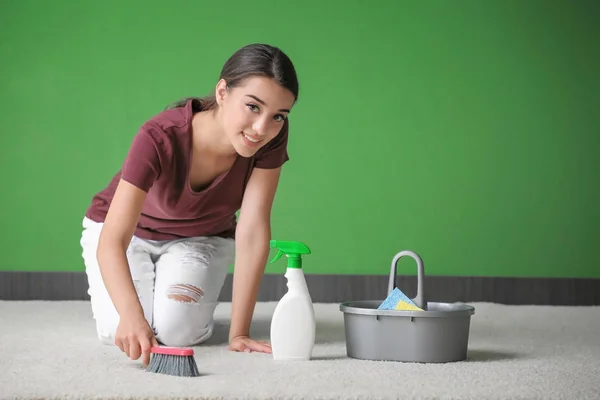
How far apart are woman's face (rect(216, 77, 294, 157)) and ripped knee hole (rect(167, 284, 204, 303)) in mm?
358

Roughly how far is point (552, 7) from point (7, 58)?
1.90 meters

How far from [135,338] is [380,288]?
5.23 ft

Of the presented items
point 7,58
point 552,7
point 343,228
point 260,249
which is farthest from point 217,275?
point 552,7

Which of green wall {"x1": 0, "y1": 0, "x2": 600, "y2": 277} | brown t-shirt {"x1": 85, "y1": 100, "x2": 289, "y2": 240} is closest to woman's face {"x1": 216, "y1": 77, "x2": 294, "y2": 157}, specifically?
brown t-shirt {"x1": 85, "y1": 100, "x2": 289, "y2": 240}

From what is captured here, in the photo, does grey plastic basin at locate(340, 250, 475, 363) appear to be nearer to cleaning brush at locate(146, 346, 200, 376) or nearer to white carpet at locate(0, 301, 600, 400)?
white carpet at locate(0, 301, 600, 400)

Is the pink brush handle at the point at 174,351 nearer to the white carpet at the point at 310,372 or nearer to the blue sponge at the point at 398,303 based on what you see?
the white carpet at the point at 310,372

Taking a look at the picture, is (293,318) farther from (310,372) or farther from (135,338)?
(135,338)

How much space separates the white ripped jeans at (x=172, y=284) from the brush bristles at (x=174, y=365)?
39 cm

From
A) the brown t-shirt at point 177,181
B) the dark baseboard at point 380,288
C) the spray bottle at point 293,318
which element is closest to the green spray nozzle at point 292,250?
the spray bottle at point 293,318

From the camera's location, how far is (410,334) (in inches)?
55.8

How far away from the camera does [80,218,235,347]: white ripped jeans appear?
1668mm

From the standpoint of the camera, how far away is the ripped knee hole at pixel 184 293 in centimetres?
169

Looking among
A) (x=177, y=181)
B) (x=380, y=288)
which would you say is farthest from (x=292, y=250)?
(x=380, y=288)

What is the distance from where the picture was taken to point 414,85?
9.27ft
